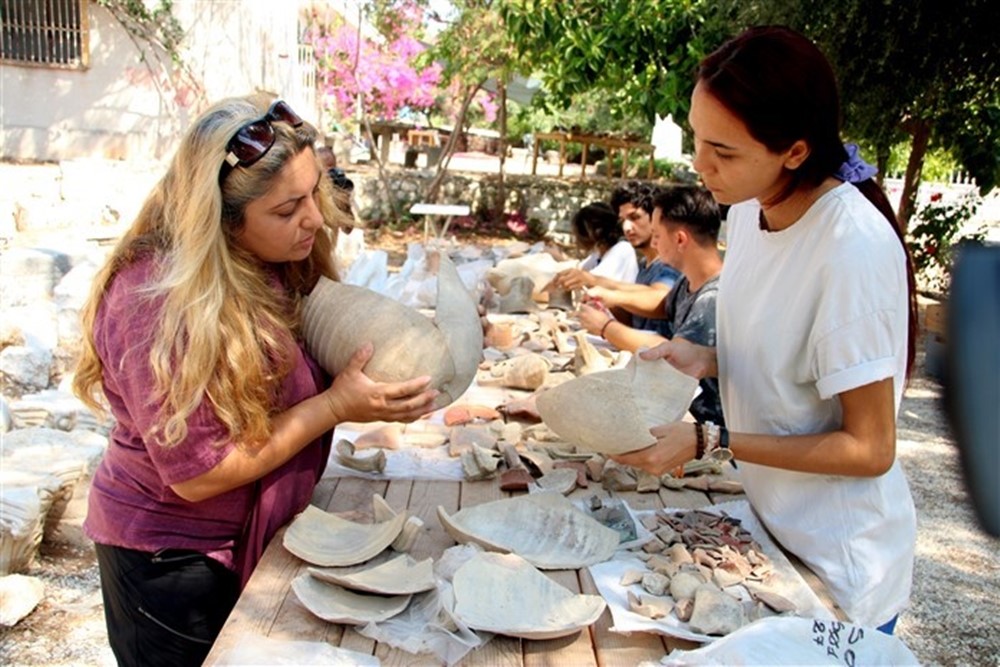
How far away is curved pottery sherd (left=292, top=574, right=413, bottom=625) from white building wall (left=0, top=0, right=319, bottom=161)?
9.99m

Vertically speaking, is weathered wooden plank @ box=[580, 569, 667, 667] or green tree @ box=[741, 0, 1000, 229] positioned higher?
green tree @ box=[741, 0, 1000, 229]

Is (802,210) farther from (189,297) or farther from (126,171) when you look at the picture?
(126,171)

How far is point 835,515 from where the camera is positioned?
1.66 metres

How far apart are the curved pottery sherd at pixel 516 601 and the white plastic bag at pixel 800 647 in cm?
17

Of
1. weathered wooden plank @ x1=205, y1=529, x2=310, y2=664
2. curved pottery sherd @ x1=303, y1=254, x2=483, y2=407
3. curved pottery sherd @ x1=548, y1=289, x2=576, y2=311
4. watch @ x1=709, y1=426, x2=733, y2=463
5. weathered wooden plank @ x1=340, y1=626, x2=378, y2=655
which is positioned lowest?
curved pottery sherd @ x1=548, y1=289, x2=576, y2=311

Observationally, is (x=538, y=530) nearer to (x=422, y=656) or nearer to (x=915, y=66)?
(x=422, y=656)

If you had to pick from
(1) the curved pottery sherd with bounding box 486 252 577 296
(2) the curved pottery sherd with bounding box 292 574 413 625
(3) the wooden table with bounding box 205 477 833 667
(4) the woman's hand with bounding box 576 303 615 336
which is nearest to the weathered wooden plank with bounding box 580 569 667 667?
(3) the wooden table with bounding box 205 477 833 667

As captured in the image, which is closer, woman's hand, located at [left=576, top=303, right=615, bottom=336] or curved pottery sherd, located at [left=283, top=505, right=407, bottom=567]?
curved pottery sherd, located at [left=283, top=505, right=407, bottom=567]

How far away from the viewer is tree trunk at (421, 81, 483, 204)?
1162 cm

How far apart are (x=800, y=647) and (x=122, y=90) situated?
36.6 ft

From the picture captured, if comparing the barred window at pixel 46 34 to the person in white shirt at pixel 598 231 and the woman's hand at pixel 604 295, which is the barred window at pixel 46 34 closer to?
the person in white shirt at pixel 598 231

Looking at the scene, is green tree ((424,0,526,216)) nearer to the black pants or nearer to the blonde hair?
the blonde hair

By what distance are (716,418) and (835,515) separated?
1.11 meters

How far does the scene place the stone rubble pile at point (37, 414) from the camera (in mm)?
3236
